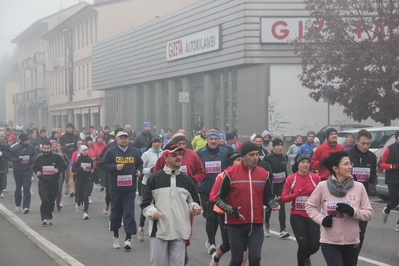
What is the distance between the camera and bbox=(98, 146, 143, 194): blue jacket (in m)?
10.6

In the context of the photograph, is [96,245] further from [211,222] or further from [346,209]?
[346,209]

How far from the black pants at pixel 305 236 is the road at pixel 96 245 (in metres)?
1.05

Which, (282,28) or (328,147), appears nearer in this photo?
(328,147)

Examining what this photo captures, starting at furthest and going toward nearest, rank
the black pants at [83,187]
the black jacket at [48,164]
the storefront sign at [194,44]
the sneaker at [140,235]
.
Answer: the storefront sign at [194,44] < the black pants at [83,187] < the black jacket at [48,164] < the sneaker at [140,235]

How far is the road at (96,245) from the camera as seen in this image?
30.3ft

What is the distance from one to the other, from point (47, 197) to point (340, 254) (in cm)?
832

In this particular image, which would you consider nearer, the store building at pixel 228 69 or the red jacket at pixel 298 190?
the red jacket at pixel 298 190

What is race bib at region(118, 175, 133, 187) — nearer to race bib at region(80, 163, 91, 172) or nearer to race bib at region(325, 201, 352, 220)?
race bib at region(80, 163, 91, 172)

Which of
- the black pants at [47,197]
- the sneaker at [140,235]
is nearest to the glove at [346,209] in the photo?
the sneaker at [140,235]

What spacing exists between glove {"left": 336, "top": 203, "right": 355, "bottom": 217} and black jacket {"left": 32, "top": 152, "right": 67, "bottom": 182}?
8.63 m

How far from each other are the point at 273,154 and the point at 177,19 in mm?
25547

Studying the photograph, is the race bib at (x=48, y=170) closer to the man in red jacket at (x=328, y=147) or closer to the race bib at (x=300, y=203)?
the man in red jacket at (x=328, y=147)

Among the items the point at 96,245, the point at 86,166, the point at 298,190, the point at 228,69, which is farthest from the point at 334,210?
the point at 228,69

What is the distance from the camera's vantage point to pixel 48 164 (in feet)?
44.2
